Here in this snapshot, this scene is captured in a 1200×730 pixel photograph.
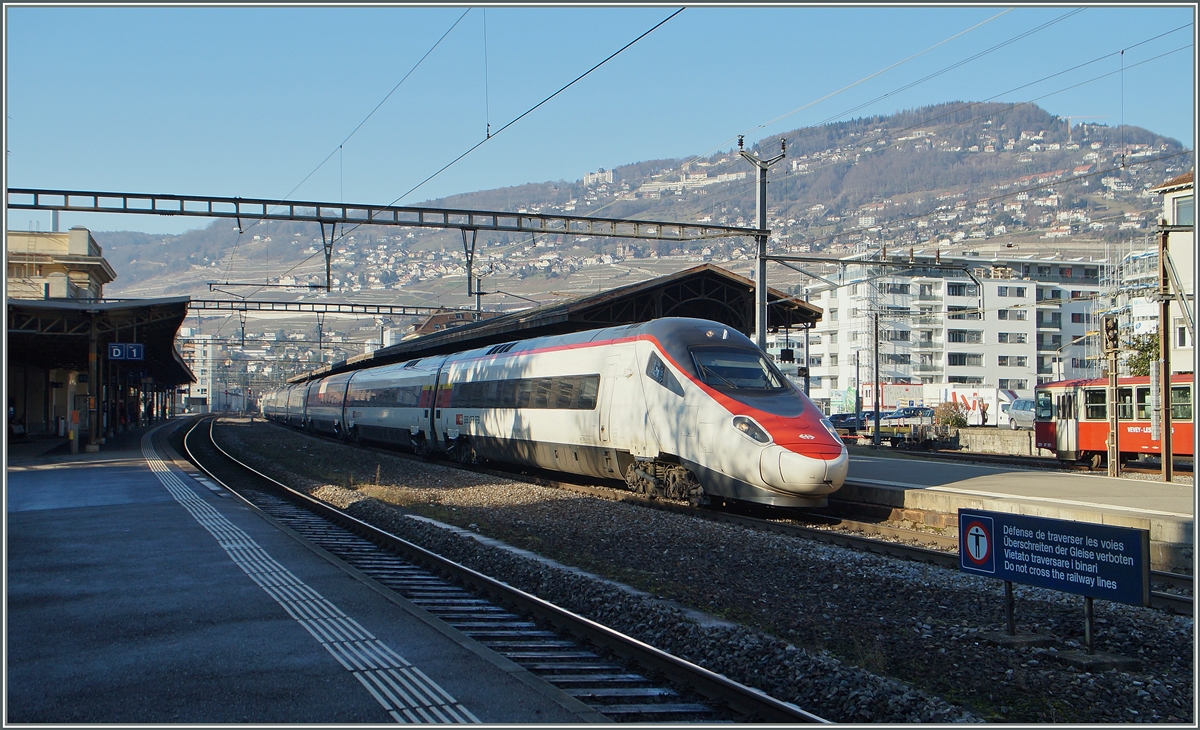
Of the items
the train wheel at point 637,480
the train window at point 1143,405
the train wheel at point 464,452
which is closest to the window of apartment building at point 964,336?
the train window at point 1143,405

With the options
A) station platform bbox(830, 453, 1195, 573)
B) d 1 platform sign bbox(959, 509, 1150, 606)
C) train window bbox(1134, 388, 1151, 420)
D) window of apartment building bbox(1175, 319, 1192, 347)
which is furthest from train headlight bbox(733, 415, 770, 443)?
window of apartment building bbox(1175, 319, 1192, 347)

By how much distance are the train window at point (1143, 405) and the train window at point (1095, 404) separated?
95cm

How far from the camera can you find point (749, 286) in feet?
109

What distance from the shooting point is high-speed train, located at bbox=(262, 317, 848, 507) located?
45.0ft

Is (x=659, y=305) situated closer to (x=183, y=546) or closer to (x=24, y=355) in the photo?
(x=183, y=546)

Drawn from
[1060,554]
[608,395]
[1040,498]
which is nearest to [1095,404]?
[1040,498]

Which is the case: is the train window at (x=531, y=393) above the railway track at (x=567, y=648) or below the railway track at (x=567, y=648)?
above

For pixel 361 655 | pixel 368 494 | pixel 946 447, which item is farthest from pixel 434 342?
pixel 361 655

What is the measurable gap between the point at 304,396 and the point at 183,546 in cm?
4606

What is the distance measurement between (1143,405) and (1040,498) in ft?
47.3

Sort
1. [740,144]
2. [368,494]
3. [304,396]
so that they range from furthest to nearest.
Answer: [304,396]
[740,144]
[368,494]

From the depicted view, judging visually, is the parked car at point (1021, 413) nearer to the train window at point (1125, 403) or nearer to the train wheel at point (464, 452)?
the train window at point (1125, 403)

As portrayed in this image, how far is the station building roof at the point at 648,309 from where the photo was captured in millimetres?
29750

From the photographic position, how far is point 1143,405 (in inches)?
1038
